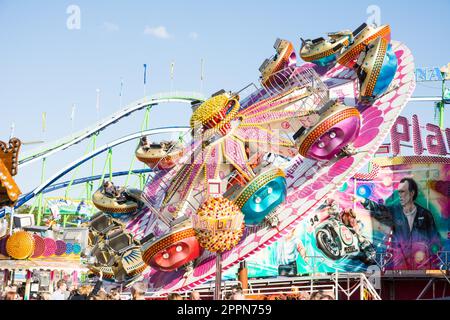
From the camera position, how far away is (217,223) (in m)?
11.6

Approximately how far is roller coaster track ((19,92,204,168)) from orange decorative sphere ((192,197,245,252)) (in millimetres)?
19411

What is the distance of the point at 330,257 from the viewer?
21.5m

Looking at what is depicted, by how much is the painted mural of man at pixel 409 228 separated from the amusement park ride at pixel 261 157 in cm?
404

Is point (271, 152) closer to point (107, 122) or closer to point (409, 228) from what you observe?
point (409, 228)

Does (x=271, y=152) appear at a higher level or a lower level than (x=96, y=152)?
lower

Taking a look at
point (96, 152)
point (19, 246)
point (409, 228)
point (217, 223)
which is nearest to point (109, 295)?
point (217, 223)

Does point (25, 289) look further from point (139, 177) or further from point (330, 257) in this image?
point (139, 177)

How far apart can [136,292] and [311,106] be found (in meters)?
10.3

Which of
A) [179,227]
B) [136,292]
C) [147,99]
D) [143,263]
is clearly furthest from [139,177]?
[136,292]

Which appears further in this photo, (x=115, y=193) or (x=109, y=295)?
(x=115, y=193)

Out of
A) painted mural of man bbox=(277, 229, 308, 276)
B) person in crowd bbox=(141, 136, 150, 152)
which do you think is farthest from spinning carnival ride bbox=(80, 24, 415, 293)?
painted mural of man bbox=(277, 229, 308, 276)

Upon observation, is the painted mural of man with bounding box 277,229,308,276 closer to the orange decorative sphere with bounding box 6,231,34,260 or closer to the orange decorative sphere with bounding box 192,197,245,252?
the orange decorative sphere with bounding box 6,231,34,260

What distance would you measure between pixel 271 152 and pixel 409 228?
5.55 meters

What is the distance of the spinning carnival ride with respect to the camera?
16.5m
